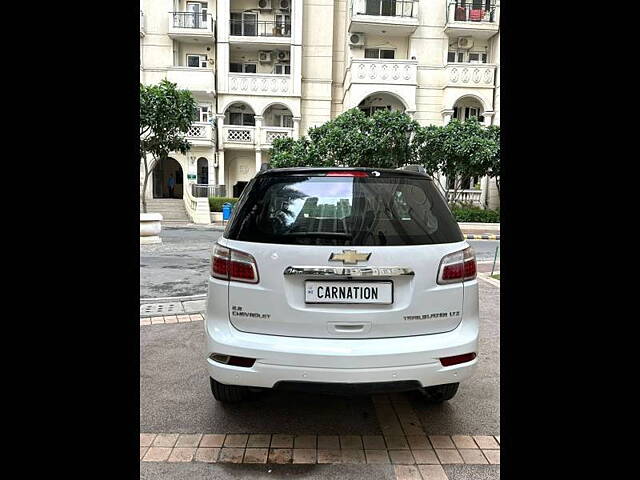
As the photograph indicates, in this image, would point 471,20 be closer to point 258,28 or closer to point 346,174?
point 258,28

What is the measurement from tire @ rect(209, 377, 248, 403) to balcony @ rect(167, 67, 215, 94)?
24806mm

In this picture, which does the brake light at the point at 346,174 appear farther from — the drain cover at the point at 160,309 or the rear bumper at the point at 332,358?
the drain cover at the point at 160,309

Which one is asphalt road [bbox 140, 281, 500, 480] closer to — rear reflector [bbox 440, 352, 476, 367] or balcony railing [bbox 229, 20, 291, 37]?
rear reflector [bbox 440, 352, 476, 367]

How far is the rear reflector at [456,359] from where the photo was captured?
257 centimetres

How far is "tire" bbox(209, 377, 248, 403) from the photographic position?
309 cm

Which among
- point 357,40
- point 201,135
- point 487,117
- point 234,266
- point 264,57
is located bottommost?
point 234,266

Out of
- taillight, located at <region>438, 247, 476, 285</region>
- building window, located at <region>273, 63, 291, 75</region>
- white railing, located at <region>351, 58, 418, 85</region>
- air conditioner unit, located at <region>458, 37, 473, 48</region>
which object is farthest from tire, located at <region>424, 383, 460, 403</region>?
air conditioner unit, located at <region>458, 37, 473, 48</region>

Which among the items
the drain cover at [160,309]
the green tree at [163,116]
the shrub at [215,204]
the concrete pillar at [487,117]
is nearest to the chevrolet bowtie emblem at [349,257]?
the drain cover at [160,309]

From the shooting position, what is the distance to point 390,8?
1029 inches

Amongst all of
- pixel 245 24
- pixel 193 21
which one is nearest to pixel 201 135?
pixel 193 21

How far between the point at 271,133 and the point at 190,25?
26.7 ft

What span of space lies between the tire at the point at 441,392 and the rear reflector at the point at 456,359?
1.98 ft
